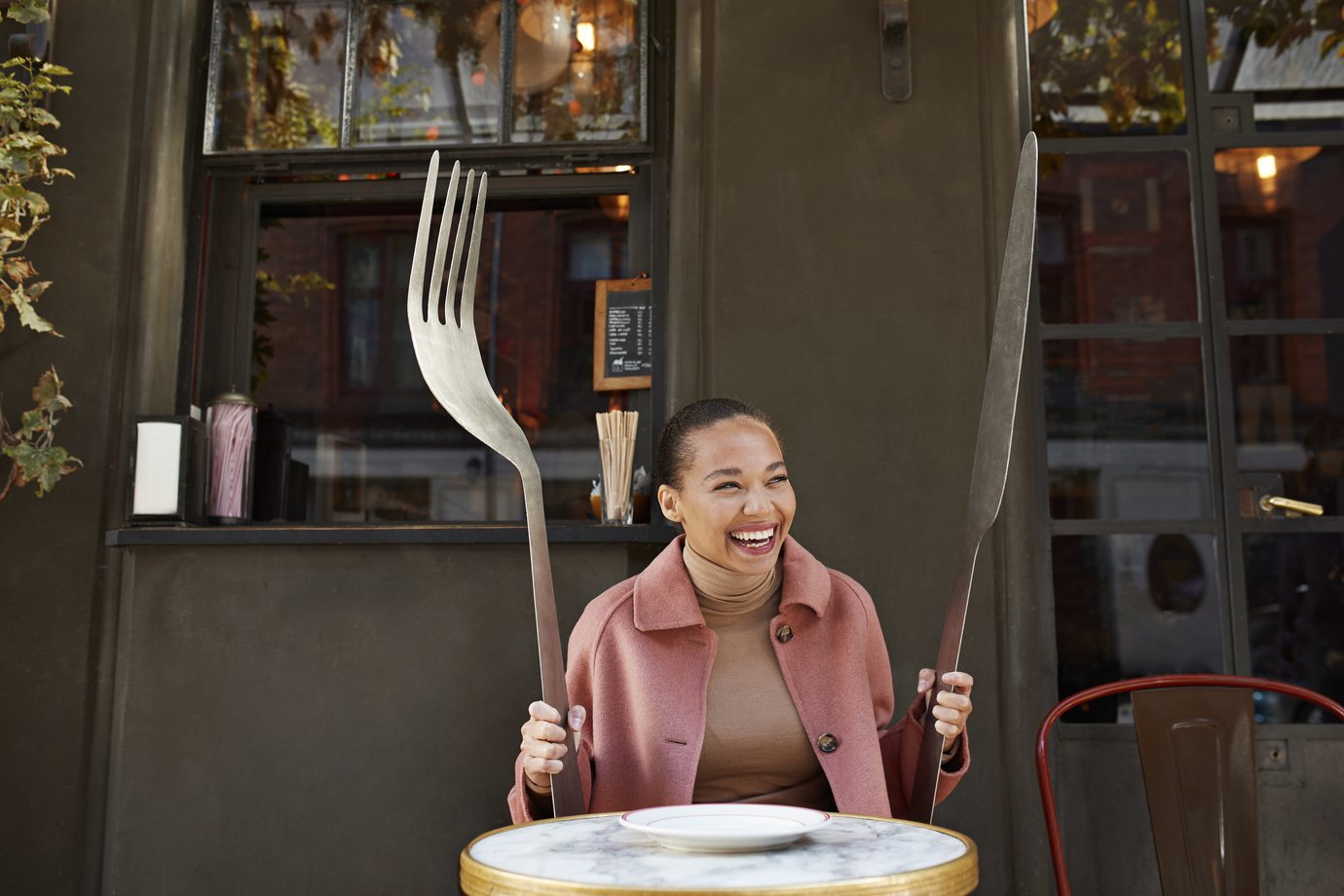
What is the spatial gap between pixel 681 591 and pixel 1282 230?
1835 millimetres

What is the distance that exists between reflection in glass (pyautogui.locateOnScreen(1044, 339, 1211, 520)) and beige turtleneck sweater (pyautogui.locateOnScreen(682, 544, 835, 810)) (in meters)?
1.03

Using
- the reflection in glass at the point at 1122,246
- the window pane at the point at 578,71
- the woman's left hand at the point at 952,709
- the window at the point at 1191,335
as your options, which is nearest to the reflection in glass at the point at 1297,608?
the window at the point at 1191,335

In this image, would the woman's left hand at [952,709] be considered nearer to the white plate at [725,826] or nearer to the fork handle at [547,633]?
the white plate at [725,826]

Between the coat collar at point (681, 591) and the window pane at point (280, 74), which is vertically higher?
the window pane at point (280, 74)

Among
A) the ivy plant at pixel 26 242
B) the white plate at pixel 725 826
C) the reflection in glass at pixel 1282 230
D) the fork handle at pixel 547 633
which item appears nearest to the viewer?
the white plate at pixel 725 826

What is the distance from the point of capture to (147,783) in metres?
2.58

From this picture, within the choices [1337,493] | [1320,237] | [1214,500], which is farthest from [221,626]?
[1320,237]

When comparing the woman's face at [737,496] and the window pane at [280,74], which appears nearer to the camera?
the woman's face at [737,496]

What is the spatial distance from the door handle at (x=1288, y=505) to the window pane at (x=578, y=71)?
1722mm

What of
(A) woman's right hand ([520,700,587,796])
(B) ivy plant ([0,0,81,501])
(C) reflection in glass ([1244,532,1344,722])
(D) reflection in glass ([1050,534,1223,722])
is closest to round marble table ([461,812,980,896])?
(A) woman's right hand ([520,700,587,796])

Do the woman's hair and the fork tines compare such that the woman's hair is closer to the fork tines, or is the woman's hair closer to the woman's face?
the woman's face

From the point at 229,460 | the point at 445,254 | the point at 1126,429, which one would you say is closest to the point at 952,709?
the point at 445,254

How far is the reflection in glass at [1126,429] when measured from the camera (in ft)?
8.81

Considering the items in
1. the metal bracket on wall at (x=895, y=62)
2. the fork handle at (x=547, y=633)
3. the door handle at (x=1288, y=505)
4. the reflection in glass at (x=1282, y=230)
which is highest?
the metal bracket on wall at (x=895, y=62)
